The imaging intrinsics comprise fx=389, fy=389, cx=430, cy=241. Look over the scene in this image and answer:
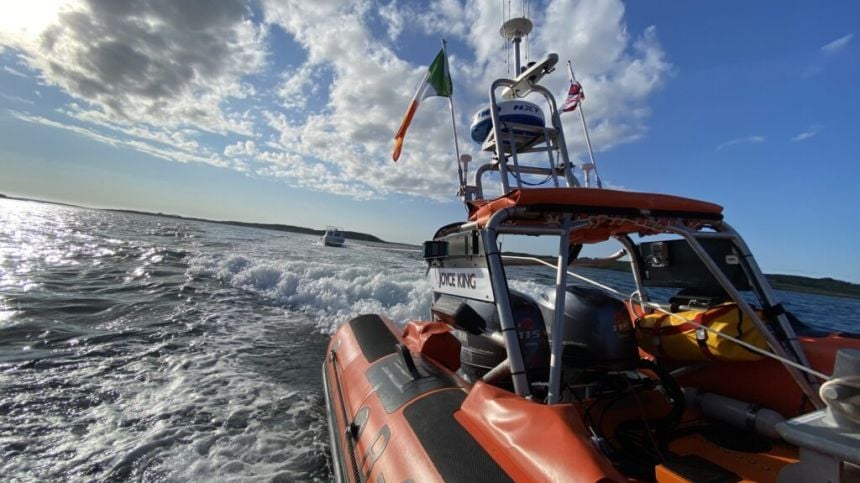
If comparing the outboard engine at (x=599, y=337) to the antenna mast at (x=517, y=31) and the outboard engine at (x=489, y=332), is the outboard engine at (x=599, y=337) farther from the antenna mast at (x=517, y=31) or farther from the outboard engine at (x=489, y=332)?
the antenna mast at (x=517, y=31)

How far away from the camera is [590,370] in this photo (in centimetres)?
266

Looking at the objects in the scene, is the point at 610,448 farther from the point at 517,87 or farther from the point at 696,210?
the point at 517,87

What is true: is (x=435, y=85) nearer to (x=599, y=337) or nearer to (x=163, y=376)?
(x=599, y=337)

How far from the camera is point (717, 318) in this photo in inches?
92.4

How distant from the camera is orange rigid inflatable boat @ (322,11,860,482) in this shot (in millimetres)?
1773

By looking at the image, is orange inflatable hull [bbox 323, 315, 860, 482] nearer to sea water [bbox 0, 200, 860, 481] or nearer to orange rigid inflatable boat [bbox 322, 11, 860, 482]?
orange rigid inflatable boat [bbox 322, 11, 860, 482]

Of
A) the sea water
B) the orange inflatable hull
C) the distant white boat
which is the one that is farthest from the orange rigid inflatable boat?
the distant white boat

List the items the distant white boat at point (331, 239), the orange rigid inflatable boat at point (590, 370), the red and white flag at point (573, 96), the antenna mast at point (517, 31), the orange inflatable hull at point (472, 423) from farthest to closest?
the distant white boat at point (331, 239) < the red and white flag at point (573, 96) < the antenna mast at point (517, 31) < the orange rigid inflatable boat at point (590, 370) < the orange inflatable hull at point (472, 423)

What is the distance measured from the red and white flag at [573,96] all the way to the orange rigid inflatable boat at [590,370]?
90.7 inches

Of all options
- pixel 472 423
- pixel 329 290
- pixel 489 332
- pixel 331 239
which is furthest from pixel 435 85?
pixel 331 239

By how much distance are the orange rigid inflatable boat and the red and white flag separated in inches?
90.7

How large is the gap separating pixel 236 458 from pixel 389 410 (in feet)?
5.91

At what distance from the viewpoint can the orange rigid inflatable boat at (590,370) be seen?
5.82ft

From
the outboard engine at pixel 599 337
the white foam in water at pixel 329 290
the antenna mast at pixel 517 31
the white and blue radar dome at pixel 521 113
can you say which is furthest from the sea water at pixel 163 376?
the antenna mast at pixel 517 31
